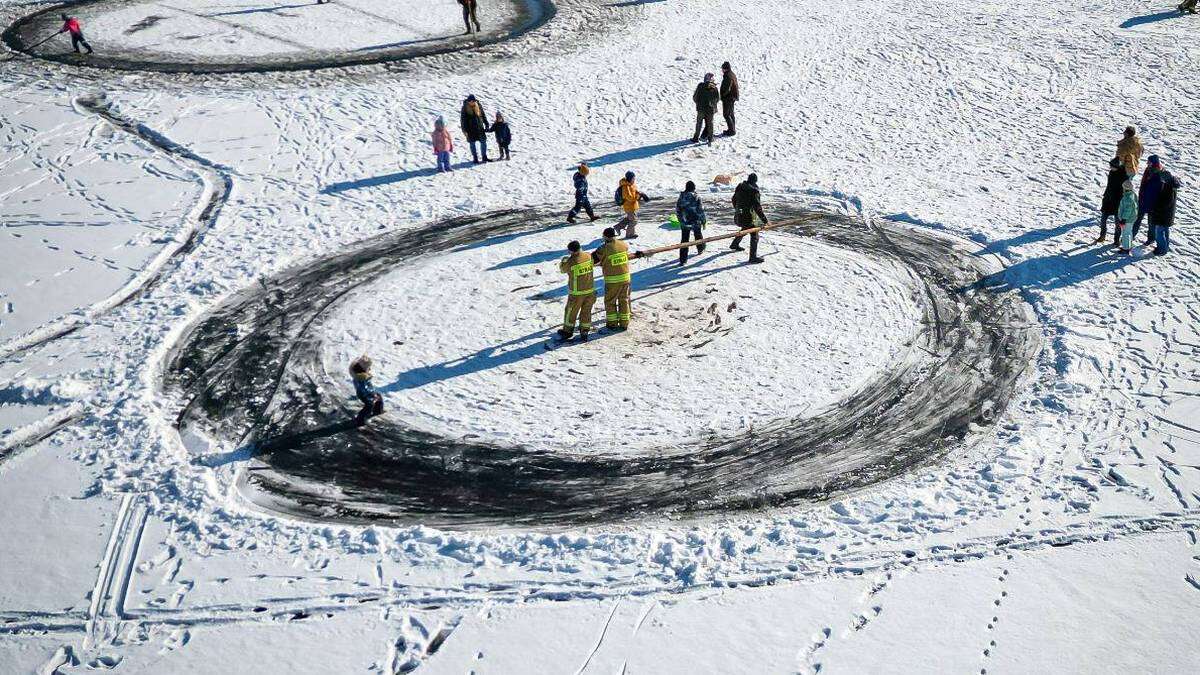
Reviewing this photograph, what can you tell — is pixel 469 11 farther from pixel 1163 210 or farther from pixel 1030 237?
pixel 1163 210

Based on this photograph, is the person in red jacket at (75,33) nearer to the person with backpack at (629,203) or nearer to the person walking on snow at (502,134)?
the person walking on snow at (502,134)

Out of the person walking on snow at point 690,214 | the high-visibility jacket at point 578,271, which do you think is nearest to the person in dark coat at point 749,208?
the person walking on snow at point 690,214

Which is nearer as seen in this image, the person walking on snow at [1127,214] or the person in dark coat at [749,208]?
the person walking on snow at [1127,214]

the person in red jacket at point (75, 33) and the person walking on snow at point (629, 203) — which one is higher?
the person in red jacket at point (75, 33)

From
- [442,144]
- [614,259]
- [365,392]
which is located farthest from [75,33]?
[614,259]

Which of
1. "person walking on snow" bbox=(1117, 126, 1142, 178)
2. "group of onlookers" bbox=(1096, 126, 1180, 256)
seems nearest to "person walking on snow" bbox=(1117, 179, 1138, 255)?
"group of onlookers" bbox=(1096, 126, 1180, 256)

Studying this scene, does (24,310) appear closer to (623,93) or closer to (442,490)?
(442,490)

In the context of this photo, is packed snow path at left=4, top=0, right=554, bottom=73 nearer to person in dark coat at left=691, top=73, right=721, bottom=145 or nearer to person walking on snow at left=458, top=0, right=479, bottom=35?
person walking on snow at left=458, top=0, right=479, bottom=35
